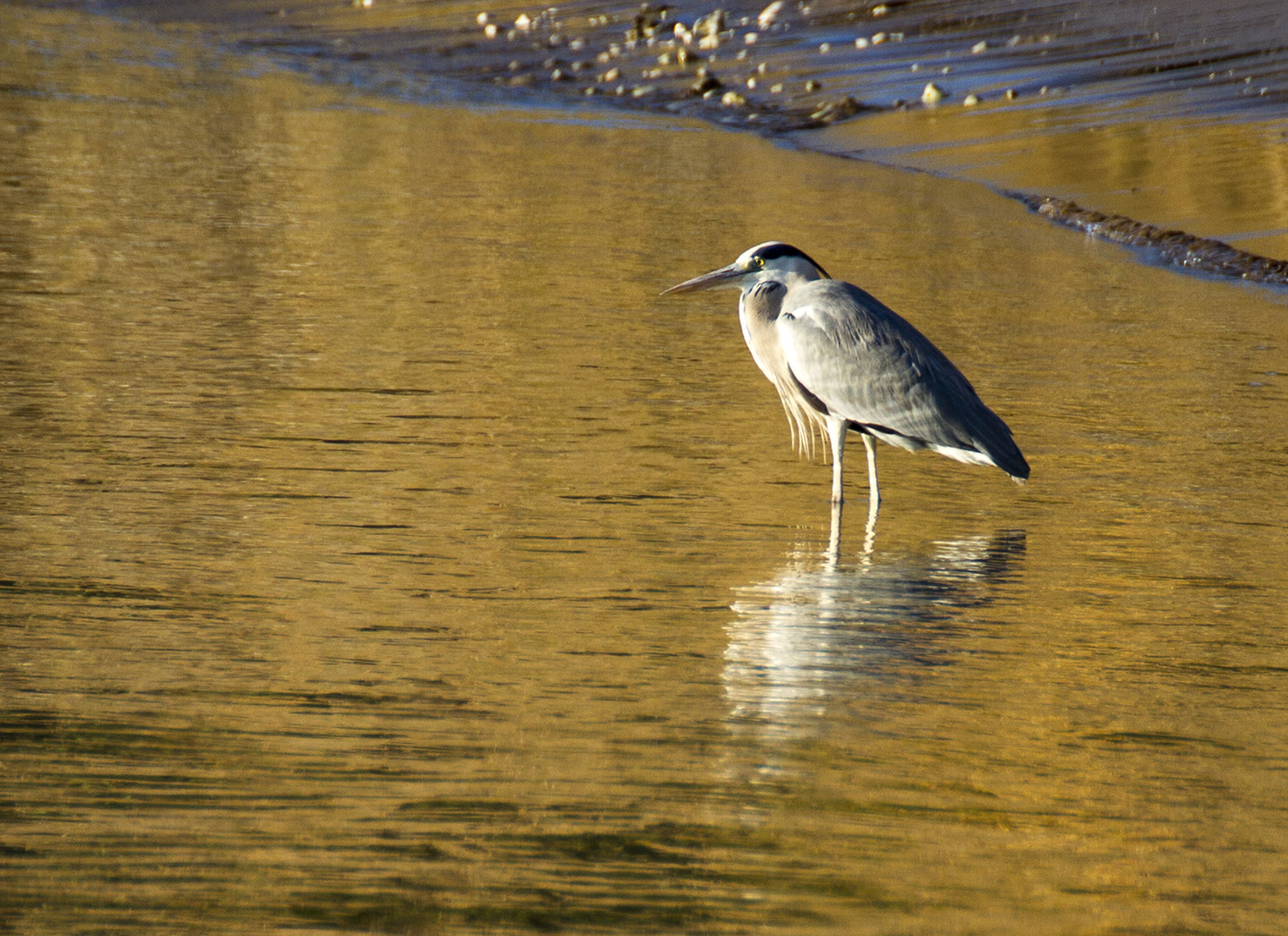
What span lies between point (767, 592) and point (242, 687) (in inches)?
60.5

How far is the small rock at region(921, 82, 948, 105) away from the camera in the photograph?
15930 mm

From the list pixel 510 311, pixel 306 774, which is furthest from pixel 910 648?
pixel 510 311

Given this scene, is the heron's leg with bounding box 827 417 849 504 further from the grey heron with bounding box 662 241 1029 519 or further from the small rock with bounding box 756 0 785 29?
the small rock with bounding box 756 0 785 29

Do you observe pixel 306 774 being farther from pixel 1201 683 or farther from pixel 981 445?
pixel 981 445

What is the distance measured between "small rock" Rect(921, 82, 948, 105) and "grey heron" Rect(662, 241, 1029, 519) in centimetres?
1041

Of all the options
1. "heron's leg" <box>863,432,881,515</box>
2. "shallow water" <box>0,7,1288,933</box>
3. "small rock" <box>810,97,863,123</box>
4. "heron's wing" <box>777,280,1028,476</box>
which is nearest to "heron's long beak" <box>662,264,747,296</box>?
"heron's wing" <box>777,280,1028,476</box>

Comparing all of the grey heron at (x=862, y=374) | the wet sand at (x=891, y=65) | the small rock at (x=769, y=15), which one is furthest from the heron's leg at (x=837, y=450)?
the small rock at (x=769, y=15)

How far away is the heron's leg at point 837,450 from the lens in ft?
18.5

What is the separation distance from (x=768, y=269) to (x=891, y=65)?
12.5 m

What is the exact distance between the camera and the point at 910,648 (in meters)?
4.27

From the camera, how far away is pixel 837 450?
18.7ft

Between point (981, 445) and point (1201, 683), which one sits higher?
point (981, 445)

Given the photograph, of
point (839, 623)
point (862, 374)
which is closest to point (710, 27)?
point (862, 374)

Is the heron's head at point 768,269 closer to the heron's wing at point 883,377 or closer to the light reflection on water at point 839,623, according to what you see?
the heron's wing at point 883,377
